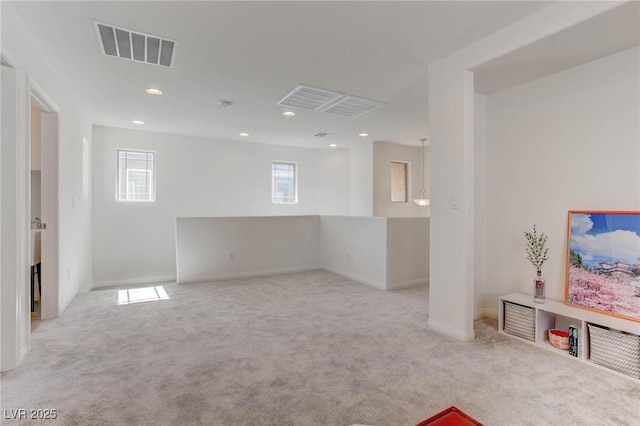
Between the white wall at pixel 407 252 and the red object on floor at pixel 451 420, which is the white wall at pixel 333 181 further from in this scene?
the red object on floor at pixel 451 420

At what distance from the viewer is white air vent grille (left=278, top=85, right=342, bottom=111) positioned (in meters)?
3.68

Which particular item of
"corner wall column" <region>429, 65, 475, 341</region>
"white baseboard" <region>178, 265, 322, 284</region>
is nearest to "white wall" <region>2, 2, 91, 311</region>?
"white baseboard" <region>178, 265, 322, 284</region>

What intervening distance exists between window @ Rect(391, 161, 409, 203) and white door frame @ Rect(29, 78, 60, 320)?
18.9 feet

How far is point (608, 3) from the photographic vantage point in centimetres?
191

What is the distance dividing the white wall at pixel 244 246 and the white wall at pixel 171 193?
1042 millimetres

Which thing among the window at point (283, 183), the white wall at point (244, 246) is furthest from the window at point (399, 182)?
the window at point (283, 183)

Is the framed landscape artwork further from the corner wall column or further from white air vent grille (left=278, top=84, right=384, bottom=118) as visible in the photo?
white air vent grille (left=278, top=84, right=384, bottom=118)

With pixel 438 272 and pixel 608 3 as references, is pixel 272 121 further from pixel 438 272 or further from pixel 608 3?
pixel 608 3

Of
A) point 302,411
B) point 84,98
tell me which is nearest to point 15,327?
point 302,411

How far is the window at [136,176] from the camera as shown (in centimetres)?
555

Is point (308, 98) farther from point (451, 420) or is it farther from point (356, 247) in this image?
point (451, 420)

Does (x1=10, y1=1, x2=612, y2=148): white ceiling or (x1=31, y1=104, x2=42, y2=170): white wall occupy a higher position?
(x1=10, y1=1, x2=612, y2=148): white ceiling

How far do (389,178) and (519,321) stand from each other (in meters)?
4.42

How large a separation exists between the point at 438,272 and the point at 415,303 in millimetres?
1060
